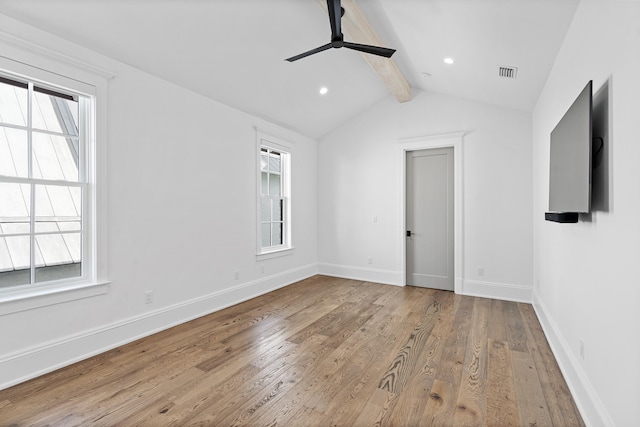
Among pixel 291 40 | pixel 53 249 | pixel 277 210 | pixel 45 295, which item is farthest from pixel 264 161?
pixel 45 295

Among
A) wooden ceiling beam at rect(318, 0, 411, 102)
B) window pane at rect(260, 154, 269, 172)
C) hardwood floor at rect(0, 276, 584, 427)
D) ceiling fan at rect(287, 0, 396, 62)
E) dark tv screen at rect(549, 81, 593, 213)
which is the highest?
wooden ceiling beam at rect(318, 0, 411, 102)

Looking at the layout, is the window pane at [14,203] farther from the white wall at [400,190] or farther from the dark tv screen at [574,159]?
the white wall at [400,190]

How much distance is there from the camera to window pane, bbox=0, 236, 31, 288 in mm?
2387

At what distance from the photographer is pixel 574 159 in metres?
2.07

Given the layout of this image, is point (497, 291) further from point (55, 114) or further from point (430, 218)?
point (55, 114)

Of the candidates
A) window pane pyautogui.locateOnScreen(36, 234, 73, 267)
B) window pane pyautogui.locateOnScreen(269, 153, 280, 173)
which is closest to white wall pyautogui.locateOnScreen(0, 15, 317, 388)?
window pane pyautogui.locateOnScreen(36, 234, 73, 267)

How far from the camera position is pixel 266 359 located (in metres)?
2.68

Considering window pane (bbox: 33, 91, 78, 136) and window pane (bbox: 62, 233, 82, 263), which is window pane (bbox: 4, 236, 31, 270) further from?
window pane (bbox: 33, 91, 78, 136)

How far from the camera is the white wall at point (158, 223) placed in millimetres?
2514

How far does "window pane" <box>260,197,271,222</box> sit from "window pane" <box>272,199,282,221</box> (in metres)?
0.14

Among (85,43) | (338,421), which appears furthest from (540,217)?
(85,43)

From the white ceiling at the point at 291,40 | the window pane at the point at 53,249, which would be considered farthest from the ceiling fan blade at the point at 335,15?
the window pane at the point at 53,249

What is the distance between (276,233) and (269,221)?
0.97 ft

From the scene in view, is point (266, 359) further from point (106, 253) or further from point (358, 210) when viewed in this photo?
point (358, 210)
